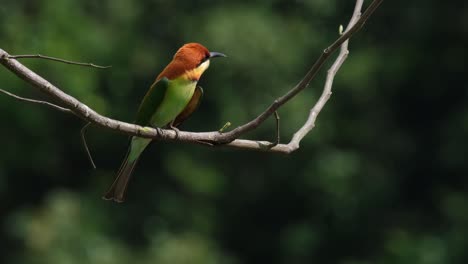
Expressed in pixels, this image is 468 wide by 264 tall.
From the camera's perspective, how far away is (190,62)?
2.92 metres

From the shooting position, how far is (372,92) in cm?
1149

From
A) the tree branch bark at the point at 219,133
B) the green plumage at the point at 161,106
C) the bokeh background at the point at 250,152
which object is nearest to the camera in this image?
the tree branch bark at the point at 219,133

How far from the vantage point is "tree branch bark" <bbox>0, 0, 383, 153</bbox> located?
2.05m

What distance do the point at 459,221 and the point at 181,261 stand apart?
2326 millimetres

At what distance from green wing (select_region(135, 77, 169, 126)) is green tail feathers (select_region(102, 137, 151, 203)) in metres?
0.06

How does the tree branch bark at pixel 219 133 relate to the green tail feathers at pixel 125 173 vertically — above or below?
above

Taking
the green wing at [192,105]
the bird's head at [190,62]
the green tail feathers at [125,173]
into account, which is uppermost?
the bird's head at [190,62]

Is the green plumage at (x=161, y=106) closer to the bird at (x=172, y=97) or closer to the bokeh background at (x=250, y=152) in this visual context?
the bird at (x=172, y=97)

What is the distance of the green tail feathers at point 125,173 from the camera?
2840 mm

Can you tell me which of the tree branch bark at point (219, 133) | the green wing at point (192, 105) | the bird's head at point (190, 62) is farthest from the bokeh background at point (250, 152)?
the tree branch bark at point (219, 133)

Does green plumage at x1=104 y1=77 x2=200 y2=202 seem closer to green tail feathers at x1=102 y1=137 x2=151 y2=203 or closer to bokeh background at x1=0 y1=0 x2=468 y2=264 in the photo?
green tail feathers at x1=102 y1=137 x2=151 y2=203

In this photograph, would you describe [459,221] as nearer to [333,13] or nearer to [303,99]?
[303,99]

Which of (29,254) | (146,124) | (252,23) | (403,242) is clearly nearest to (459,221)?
(403,242)

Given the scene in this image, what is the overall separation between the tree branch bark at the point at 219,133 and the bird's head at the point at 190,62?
16.3 inches
